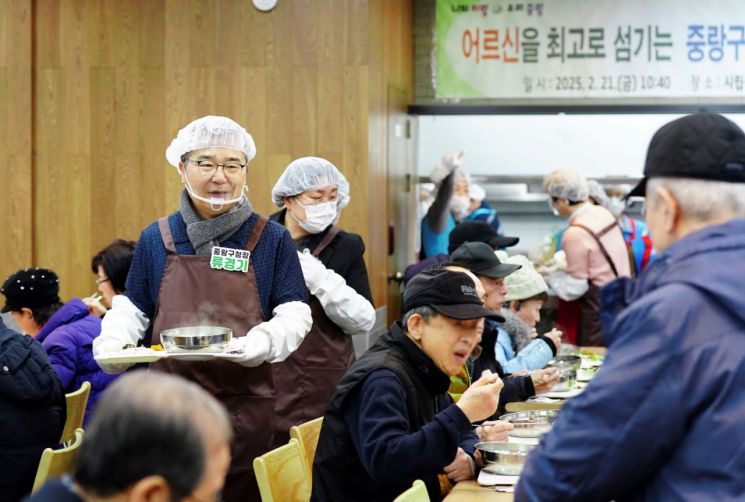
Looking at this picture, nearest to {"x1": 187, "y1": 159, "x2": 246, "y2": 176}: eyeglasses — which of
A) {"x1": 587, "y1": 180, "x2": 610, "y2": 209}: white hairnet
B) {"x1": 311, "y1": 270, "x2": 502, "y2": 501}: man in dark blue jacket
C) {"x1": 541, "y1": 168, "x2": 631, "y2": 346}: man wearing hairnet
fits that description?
{"x1": 311, "y1": 270, "x2": 502, "y2": 501}: man in dark blue jacket

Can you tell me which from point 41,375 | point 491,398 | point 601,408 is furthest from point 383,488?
point 41,375

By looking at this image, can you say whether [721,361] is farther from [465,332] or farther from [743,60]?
[743,60]

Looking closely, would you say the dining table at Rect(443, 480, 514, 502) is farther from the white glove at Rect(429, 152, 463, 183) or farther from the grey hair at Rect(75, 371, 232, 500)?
the white glove at Rect(429, 152, 463, 183)

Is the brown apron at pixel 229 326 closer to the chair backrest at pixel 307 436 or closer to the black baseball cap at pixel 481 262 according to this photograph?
the chair backrest at pixel 307 436

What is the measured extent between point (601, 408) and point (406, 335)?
4.35ft

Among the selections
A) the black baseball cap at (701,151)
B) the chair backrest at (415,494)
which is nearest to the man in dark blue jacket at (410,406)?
the chair backrest at (415,494)

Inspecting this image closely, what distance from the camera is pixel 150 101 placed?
756 cm

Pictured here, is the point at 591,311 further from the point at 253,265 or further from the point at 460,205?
the point at 253,265

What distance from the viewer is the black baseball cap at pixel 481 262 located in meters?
4.78

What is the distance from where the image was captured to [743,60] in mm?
9164

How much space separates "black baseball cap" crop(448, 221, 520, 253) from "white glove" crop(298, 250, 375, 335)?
156 centimetres

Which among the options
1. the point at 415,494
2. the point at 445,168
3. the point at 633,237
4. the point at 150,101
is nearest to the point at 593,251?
the point at 633,237

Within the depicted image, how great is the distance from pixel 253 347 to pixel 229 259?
1.17 feet

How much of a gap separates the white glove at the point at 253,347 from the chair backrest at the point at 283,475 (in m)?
0.29
